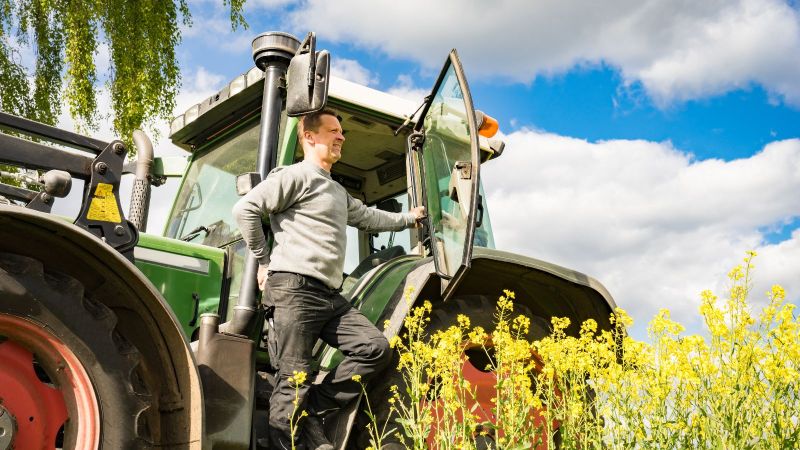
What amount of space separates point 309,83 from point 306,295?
Result: 2.81 ft

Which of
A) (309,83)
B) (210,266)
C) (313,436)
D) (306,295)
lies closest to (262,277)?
(306,295)

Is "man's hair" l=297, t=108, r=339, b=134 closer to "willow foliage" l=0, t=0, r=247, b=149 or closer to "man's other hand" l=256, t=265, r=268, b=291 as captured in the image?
"man's other hand" l=256, t=265, r=268, b=291

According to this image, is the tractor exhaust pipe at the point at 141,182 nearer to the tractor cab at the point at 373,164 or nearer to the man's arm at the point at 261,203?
the tractor cab at the point at 373,164

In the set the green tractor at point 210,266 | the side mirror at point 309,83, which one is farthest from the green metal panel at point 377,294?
the side mirror at point 309,83

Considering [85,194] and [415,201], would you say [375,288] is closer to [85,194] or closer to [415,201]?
[415,201]

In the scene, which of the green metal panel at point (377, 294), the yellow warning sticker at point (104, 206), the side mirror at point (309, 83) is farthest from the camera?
the green metal panel at point (377, 294)

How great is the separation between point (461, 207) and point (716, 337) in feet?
3.93

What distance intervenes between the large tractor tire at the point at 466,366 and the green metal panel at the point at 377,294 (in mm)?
202

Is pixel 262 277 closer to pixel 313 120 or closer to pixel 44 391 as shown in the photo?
pixel 313 120

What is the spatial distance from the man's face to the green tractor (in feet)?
0.82

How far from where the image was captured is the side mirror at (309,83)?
311 centimetres

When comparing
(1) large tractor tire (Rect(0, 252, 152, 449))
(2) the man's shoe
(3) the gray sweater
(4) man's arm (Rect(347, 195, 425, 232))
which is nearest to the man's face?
(3) the gray sweater

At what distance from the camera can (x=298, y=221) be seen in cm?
320

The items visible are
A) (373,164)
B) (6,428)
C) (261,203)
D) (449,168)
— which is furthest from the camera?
(373,164)
